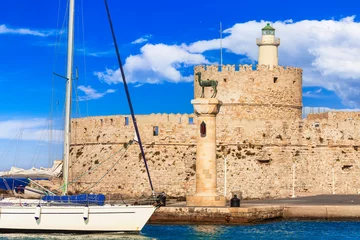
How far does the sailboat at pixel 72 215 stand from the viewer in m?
27.1

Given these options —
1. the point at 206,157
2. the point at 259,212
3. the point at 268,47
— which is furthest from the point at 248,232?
the point at 268,47

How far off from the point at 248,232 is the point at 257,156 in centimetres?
974

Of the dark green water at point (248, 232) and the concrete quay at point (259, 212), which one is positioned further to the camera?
the concrete quay at point (259, 212)

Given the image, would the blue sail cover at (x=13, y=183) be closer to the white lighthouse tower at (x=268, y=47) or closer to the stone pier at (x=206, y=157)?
the stone pier at (x=206, y=157)

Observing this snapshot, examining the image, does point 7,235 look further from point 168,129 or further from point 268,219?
point 168,129

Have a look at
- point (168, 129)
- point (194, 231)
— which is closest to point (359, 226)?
point (194, 231)

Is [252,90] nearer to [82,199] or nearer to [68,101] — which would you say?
[68,101]

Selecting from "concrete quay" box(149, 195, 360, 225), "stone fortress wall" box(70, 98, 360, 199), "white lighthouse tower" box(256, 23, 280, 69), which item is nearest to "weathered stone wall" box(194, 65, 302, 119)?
"white lighthouse tower" box(256, 23, 280, 69)

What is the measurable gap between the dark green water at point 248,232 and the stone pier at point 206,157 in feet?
5.48

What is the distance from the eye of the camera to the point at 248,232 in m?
27.8

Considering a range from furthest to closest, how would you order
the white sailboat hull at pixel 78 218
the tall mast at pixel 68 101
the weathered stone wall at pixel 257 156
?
the weathered stone wall at pixel 257 156 → the tall mast at pixel 68 101 → the white sailboat hull at pixel 78 218

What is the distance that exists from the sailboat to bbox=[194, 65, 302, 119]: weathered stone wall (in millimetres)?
13233

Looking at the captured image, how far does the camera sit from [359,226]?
29609 millimetres

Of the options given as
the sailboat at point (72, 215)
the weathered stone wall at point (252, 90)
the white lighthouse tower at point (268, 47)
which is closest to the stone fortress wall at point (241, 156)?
the weathered stone wall at point (252, 90)
